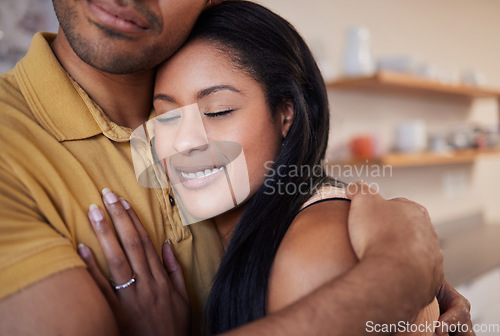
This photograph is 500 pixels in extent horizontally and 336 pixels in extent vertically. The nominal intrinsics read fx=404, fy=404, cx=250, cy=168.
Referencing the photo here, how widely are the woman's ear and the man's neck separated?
0.30 meters

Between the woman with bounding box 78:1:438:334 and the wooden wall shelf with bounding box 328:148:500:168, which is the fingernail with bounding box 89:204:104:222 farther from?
the wooden wall shelf with bounding box 328:148:500:168

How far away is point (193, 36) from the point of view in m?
0.84

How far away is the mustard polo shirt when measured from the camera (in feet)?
1.73

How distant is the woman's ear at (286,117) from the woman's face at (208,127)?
0.23 ft

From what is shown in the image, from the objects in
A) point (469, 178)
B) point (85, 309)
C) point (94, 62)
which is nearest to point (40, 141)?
point (94, 62)

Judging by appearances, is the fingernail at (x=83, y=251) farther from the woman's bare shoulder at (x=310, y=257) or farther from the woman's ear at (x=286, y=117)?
the woman's ear at (x=286, y=117)

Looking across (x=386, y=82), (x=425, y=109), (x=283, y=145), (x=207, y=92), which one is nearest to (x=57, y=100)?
(x=207, y=92)

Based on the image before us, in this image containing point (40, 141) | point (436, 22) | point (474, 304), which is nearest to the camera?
point (40, 141)

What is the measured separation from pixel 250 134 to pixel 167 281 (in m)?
0.33

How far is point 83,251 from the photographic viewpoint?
611 mm

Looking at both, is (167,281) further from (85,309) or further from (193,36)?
(193,36)

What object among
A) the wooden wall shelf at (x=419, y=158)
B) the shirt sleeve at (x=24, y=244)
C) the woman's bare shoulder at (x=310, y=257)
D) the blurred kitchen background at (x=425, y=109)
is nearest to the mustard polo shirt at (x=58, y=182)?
the shirt sleeve at (x=24, y=244)

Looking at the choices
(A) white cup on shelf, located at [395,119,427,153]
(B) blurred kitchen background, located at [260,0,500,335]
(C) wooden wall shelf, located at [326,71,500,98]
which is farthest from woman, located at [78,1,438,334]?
(A) white cup on shelf, located at [395,119,427,153]

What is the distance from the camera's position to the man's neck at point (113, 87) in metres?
0.76
